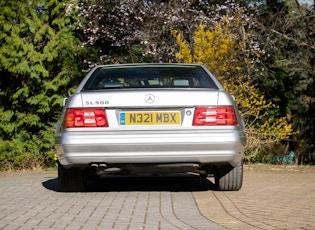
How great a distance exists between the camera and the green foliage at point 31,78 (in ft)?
44.9

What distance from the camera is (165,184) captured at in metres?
9.37

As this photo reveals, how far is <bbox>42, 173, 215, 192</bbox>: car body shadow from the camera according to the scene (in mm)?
8734

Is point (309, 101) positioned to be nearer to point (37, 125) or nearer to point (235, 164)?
point (37, 125)

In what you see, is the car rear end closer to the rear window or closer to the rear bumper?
the rear bumper

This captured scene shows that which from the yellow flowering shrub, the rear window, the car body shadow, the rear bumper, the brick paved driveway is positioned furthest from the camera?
the yellow flowering shrub

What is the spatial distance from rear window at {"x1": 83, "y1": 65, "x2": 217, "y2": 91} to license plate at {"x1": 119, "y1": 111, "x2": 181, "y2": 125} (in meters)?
0.66

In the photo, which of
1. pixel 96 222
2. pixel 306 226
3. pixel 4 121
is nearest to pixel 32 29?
pixel 4 121

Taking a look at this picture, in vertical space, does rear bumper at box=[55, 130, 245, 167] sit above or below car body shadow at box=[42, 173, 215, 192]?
above

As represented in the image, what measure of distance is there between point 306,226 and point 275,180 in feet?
14.3

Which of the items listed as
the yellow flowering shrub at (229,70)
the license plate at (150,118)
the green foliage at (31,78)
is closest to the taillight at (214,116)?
the license plate at (150,118)

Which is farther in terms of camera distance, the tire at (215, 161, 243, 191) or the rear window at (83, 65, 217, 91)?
the tire at (215, 161, 243, 191)

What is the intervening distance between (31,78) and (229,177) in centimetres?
689

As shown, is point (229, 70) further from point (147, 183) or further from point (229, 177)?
point (229, 177)

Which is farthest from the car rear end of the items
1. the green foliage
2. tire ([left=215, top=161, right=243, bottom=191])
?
the green foliage
